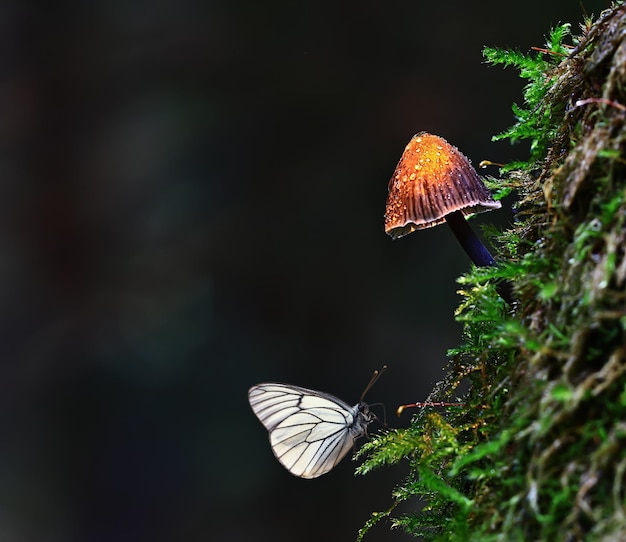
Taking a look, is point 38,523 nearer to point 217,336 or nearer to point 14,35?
point 217,336

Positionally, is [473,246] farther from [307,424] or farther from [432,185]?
[307,424]

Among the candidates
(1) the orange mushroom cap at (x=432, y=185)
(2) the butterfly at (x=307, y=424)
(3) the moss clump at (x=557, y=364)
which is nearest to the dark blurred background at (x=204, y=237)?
(2) the butterfly at (x=307, y=424)

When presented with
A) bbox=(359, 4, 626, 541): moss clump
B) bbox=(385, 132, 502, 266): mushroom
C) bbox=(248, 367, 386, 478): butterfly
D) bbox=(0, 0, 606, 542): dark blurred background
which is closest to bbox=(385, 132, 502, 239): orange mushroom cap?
bbox=(385, 132, 502, 266): mushroom

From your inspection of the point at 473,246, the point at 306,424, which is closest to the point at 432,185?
the point at 473,246

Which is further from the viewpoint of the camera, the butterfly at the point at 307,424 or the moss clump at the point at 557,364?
the butterfly at the point at 307,424

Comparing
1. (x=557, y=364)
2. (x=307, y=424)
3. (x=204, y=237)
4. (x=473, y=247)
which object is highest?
(x=204, y=237)

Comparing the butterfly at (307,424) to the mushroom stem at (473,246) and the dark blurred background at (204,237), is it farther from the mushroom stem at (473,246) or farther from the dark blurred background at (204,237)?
the dark blurred background at (204,237)

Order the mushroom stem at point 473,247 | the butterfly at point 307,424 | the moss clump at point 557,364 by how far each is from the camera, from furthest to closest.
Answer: the butterfly at point 307,424 → the mushroom stem at point 473,247 → the moss clump at point 557,364

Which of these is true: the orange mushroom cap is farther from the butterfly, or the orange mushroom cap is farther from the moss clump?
the butterfly

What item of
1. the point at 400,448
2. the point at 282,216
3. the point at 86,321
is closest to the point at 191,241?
the point at 282,216

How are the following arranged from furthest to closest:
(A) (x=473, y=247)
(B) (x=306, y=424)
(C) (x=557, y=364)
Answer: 1. (B) (x=306, y=424)
2. (A) (x=473, y=247)
3. (C) (x=557, y=364)
